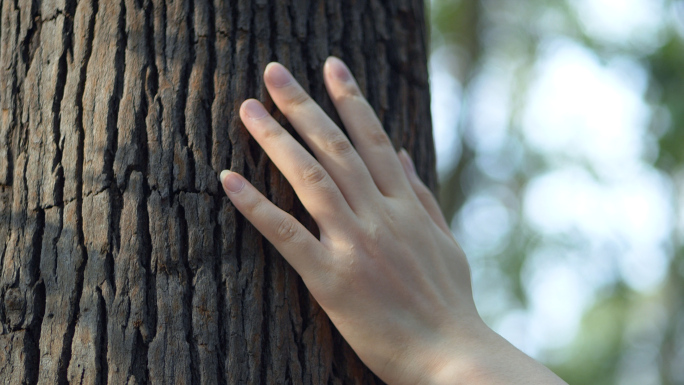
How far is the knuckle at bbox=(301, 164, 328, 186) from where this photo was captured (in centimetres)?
142

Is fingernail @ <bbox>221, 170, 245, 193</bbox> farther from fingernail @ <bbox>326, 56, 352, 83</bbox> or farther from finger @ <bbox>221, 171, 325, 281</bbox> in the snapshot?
fingernail @ <bbox>326, 56, 352, 83</bbox>

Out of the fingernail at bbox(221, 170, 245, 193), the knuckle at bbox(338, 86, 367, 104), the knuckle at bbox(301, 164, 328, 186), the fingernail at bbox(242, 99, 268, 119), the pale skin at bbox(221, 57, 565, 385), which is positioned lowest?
the pale skin at bbox(221, 57, 565, 385)

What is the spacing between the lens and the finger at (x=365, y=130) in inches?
62.9

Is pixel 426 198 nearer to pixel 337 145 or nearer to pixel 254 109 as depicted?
pixel 337 145

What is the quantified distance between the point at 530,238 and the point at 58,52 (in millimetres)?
12596

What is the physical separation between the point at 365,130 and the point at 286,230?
0.48 metres

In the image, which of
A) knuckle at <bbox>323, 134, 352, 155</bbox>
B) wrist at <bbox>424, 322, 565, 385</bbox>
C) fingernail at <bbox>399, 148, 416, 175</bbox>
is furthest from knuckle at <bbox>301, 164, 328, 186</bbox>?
wrist at <bbox>424, 322, 565, 385</bbox>

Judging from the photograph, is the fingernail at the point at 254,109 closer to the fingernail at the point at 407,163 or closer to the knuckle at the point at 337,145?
the knuckle at the point at 337,145

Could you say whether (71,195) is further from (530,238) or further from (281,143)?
(530,238)

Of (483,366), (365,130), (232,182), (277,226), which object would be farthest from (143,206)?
(483,366)

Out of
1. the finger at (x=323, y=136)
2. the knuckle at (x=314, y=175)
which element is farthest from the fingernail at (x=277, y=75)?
the knuckle at (x=314, y=175)

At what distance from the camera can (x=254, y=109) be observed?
4.89 feet

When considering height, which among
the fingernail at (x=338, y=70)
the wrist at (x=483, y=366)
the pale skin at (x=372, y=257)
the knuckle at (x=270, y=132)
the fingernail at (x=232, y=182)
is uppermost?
the fingernail at (x=338, y=70)

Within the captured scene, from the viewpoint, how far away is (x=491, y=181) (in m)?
11.6
